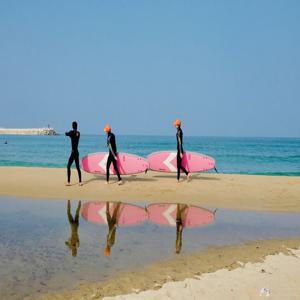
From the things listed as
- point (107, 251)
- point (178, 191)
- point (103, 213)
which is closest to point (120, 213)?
point (103, 213)

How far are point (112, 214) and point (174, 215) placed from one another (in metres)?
1.42

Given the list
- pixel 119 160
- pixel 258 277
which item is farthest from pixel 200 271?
pixel 119 160

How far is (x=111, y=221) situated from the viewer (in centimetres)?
781

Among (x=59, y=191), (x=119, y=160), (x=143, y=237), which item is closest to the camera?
(x=143, y=237)

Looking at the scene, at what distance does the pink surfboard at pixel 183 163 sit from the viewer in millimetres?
15047

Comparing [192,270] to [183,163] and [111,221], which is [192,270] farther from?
[183,163]

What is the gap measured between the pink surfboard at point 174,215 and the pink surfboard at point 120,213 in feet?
0.82

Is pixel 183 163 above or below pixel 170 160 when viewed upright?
below

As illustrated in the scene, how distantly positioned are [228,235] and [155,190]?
553 centimetres

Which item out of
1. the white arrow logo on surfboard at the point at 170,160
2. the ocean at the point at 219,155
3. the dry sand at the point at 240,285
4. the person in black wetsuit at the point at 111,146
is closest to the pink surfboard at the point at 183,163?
the white arrow logo on surfboard at the point at 170,160

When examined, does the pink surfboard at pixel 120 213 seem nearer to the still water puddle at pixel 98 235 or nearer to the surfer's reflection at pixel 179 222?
the still water puddle at pixel 98 235

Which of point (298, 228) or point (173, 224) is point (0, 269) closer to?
point (173, 224)

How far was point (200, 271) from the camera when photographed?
483 centimetres

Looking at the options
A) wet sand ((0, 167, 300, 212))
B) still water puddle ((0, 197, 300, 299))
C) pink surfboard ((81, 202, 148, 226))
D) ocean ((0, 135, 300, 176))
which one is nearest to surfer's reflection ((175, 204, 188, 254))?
still water puddle ((0, 197, 300, 299))
